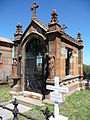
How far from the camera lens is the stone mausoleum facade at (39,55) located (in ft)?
22.3

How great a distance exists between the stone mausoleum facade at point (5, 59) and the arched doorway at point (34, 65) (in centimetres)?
507

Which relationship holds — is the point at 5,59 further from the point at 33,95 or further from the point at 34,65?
the point at 33,95

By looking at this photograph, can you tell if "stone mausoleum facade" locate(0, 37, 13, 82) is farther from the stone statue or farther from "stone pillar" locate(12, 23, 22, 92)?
the stone statue

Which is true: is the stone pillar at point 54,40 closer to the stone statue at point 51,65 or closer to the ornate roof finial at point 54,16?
the ornate roof finial at point 54,16

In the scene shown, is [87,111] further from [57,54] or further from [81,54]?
[81,54]

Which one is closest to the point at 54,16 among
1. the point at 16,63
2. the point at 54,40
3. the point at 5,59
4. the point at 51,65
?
the point at 54,40

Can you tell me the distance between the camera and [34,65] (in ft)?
26.9

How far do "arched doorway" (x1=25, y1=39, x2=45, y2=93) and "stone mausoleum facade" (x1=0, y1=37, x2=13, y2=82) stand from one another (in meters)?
5.07

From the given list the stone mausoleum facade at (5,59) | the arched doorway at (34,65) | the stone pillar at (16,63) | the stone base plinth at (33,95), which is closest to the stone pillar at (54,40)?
the arched doorway at (34,65)

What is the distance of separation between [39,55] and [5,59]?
6558 millimetres

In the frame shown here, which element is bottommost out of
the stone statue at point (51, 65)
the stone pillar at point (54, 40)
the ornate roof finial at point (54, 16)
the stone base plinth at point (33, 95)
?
the stone base plinth at point (33, 95)

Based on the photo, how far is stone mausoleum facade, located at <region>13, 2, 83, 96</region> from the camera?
6.79 meters

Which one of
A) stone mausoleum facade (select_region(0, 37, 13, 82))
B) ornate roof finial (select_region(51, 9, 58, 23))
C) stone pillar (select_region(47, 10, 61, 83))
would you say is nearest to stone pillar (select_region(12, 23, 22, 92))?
stone pillar (select_region(47, 10, 61, 83))

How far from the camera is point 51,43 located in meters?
6.92
